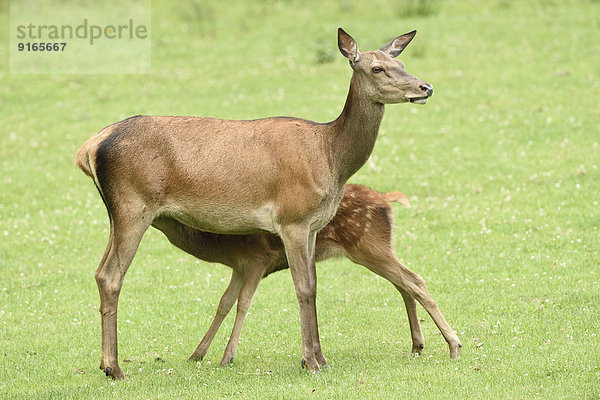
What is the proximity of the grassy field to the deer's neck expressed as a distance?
1.64 m

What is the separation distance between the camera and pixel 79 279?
1036 centimetres

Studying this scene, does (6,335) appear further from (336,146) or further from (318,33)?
(318,33)

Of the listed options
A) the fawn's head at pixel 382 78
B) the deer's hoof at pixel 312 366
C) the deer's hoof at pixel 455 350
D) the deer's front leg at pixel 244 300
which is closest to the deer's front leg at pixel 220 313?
the deer's front leg at pixel 244 300

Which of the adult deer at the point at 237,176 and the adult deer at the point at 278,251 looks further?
the adult deer at the point at 278,251

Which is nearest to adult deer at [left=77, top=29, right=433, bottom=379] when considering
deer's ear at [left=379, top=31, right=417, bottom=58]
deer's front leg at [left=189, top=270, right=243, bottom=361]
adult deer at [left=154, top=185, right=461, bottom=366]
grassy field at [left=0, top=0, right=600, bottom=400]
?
deer's ear at [left=379, top=31, right=417, bottom=58]

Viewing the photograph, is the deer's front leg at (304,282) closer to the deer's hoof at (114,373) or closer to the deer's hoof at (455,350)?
the deer's hoof at (455,350)

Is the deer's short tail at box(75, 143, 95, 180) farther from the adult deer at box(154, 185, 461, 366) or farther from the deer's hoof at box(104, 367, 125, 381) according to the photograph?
the deer's hoof at box(104, 367, 125, 381)

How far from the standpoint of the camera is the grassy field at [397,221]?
7.16 m

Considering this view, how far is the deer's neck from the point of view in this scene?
7.21 meters

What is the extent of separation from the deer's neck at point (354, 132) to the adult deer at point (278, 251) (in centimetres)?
66

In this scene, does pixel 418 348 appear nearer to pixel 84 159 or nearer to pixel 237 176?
pixel 237 176

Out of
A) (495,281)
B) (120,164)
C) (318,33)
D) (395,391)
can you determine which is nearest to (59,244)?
(120,164)

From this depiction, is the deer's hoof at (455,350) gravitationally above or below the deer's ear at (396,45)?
below

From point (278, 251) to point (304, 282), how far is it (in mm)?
778
